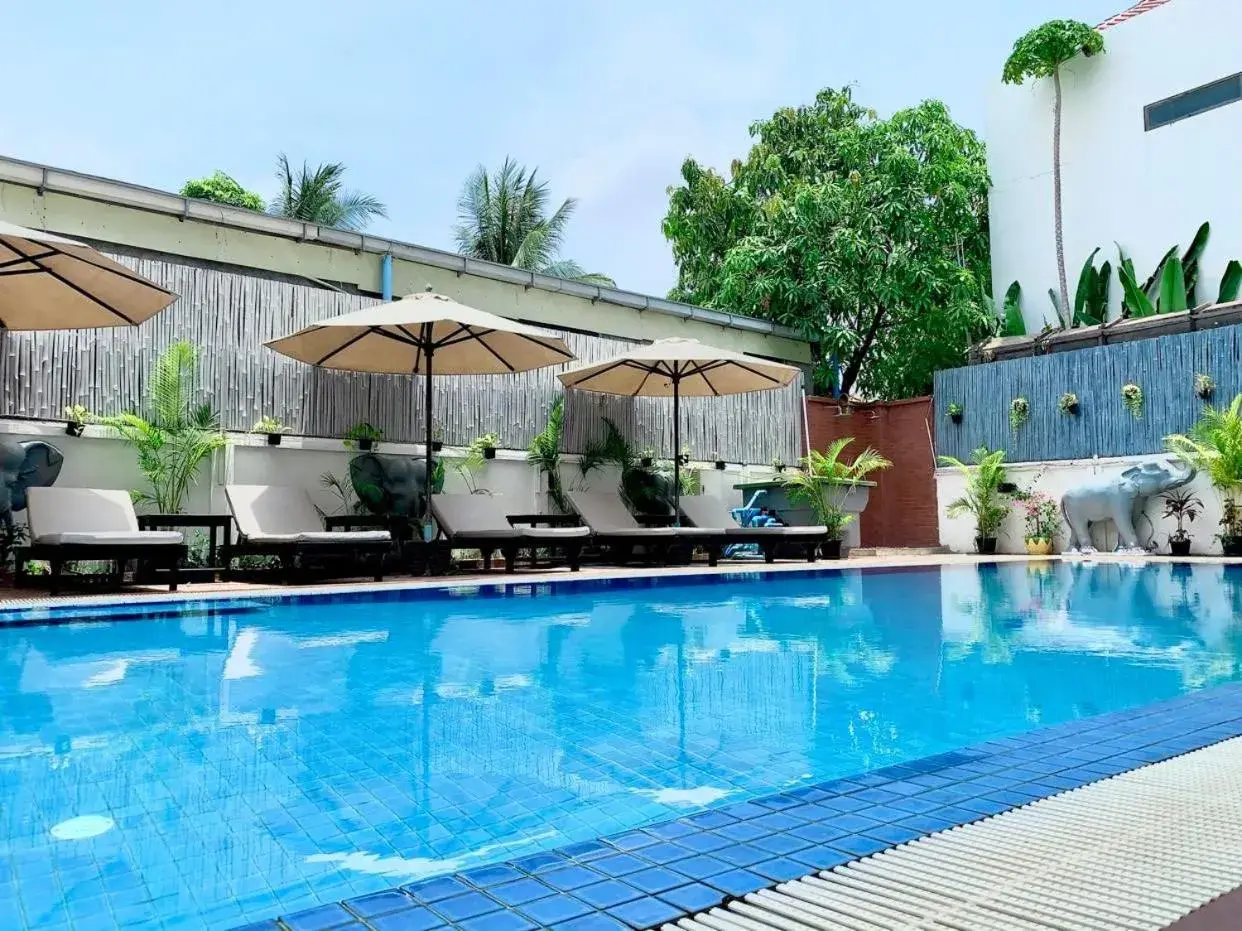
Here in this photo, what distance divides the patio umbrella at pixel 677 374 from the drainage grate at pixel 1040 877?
32.4 ft

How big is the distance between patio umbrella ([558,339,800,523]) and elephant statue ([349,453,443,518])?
8.10 feet

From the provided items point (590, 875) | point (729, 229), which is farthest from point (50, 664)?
point (729, 229)

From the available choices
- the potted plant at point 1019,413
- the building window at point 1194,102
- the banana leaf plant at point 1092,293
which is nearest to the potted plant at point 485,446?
the potted plant at point 1019,413

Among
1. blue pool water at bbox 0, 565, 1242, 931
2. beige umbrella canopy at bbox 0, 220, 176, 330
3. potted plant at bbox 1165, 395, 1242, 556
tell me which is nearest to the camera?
blue pool water at bbox 0, 565, 1242, 931

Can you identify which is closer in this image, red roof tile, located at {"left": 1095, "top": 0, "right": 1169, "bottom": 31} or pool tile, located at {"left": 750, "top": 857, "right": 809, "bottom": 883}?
pool tile, located at {"left": 750, "top": 857, "right": 809, "bottom": 883}

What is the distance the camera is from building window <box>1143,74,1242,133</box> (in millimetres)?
16297

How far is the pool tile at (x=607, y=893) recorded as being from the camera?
1.67 m

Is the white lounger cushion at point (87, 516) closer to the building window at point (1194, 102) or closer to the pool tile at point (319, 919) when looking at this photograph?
the pool tile at point (319, 919)

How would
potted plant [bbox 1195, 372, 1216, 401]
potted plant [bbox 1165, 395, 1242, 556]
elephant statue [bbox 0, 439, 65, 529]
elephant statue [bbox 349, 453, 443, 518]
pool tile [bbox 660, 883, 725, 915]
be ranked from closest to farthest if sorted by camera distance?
pool tile [bbox 660, 883, 725, 915] → elephant statue [bbox 0, 439, 65, 529] → elephant statue [bbox 349, 453, 443, 518] → potted plant [bbox 1165, 395, 1242, 556] → potted plant [bbox 1195, 372, 1216, 401]

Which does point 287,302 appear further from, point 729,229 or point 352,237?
point 729,229

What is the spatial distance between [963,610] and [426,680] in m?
4.52

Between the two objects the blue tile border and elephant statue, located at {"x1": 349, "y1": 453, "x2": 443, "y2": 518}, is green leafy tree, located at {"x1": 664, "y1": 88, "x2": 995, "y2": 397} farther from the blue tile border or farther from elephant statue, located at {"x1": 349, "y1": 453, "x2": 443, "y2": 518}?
the blue tile border

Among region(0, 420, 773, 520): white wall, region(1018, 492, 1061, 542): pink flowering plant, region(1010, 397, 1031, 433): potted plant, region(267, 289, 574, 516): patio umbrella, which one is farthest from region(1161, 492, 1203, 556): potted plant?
region(267, 289, 574, 516): patio umbrella

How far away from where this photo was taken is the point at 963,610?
730cm
